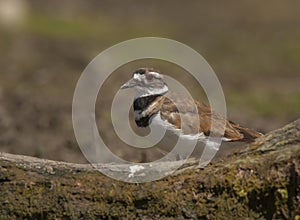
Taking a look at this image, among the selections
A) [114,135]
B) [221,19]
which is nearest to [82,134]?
[114,135]

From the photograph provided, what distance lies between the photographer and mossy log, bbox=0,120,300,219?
5.36 meters

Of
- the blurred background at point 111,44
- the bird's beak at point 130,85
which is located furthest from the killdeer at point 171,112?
the blurred background at point 111,44

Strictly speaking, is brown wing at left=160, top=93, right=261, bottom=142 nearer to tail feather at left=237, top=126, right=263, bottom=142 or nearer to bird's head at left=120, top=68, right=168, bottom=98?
tail feather at left=237, top=126, right=263, bottom=142

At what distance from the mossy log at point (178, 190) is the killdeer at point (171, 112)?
745 millimetres

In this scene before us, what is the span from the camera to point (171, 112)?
6.73 m

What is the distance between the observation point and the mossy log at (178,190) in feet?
17.6

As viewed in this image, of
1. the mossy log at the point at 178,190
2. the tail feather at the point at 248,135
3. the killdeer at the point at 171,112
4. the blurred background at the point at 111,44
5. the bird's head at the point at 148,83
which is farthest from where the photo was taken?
the blurred background at the point at 111,44

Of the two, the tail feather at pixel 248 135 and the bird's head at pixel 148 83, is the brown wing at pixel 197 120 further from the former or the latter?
the bird's head at pixel 148 83

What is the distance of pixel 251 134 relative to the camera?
646 cm

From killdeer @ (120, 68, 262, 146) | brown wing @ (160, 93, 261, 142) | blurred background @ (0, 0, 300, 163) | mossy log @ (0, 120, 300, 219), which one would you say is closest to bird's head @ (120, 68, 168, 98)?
killdeer @ (120, 68, 262, 146)

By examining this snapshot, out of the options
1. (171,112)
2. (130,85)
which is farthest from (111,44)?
(171,112)

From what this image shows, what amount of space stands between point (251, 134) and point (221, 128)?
236 mm

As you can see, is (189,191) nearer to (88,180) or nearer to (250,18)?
(88,180)

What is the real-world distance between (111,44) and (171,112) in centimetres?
1292
